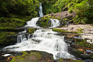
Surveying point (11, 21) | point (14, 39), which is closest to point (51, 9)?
point (11, 21)

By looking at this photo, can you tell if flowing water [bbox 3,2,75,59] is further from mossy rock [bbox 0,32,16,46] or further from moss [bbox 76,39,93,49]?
moss [bbox 76,39,93,49]

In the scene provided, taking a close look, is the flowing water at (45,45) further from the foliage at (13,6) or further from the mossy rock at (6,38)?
the foliage at (13,6)

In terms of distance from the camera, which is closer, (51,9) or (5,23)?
(5,23)

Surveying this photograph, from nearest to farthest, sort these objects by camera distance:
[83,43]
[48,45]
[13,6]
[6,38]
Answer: [83,43] < [48,45] < [6,38] < [13,6]

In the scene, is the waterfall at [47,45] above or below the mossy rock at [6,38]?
below

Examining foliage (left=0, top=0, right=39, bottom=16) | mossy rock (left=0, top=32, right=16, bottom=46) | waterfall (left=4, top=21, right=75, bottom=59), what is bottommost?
waterfall (left=4, top=21, right=75, bottom=59)

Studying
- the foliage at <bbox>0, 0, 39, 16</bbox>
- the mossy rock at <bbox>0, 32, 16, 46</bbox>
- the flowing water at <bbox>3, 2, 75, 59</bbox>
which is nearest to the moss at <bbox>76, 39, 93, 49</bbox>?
the flowing water at <bbox>3, 2, 75, 59</bbox>

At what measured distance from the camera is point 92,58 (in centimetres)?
380

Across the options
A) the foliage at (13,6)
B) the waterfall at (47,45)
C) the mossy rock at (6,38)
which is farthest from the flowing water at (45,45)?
the foliage at (13,6)

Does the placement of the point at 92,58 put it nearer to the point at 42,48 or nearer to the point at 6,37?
the point at 42,48

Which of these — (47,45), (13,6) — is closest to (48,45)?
(47,45)

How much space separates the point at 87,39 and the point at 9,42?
683cm

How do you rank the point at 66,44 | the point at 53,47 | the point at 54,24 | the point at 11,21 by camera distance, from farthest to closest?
the point at 54,24
the point at 11,21
the point at 53,47
the point at 66,44

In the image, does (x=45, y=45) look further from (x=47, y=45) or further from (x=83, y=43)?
(x=83, y=43)
